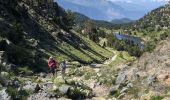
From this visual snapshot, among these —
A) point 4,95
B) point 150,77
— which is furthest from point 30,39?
point 4,95

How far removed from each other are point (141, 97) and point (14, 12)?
79.3m

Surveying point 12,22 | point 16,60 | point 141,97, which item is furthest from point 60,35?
point 141,97

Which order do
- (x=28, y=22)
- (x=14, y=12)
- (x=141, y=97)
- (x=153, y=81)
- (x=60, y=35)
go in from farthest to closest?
(x=60, y=35)
(x=28, y=22)
(x=14, y=12)
(x=153, y=81)
(x=141, y=97)

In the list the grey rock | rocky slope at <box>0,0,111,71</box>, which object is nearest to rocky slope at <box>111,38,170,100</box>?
the grey rock

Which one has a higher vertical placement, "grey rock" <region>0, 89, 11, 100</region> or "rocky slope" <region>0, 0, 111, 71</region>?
"rocky slope" <region>0, 0, 111, 71</region>

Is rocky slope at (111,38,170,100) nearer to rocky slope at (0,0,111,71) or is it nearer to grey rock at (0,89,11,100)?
grey rock at (0,89,11,100)

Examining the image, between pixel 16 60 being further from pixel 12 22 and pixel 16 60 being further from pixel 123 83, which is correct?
pixel 12 22

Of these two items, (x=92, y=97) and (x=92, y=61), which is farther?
(x=92, y=61)

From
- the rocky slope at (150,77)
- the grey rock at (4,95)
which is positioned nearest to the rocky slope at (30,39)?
the grey rock at (4,95)

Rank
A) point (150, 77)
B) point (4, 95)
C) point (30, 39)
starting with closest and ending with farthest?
point (4, 95), point (150, 77), point (30, 39)

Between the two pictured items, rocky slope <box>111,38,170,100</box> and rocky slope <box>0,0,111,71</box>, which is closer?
rocky slope <box>111,38,170,100</box>

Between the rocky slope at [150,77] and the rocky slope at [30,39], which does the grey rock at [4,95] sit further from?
the rocky slope at [30,39]

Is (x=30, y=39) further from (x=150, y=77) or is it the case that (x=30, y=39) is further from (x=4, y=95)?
(x=4, y=95)

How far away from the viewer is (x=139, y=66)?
49625mm
